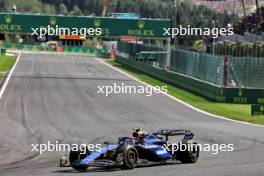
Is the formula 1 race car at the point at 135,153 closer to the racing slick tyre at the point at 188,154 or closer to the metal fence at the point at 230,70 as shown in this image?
the racing slick tyre at the point at 188,154

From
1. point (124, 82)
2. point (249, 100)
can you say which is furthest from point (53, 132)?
point (124, 82)

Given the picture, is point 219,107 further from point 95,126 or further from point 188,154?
point 188,154

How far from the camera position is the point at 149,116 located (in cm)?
2941

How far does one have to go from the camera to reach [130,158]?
14.1 metres

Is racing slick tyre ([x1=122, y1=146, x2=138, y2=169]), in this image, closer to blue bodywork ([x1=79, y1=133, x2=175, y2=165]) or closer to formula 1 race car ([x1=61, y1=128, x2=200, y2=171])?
formula 1 race car ([x1=61, y1=128, x2=200, y2=171])

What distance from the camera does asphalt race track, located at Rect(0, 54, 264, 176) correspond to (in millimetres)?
14391

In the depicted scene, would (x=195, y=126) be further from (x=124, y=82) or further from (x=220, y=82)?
(x=124, y=82)

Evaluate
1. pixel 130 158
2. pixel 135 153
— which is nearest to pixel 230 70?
pixel 135 153

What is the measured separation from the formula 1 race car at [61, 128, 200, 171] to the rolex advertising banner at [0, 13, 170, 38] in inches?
2220

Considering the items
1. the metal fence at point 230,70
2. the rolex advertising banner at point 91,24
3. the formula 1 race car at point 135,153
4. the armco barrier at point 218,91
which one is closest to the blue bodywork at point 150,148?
the formula 1 race car at point 135,153

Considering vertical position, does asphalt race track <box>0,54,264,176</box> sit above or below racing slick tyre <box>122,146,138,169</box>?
below

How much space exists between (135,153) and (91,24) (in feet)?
193


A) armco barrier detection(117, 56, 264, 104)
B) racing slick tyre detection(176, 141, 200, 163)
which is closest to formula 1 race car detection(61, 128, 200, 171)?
racing slick tyre detection(176, 141, 200, 163)

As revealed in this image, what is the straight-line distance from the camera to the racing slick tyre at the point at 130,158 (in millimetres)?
13961
